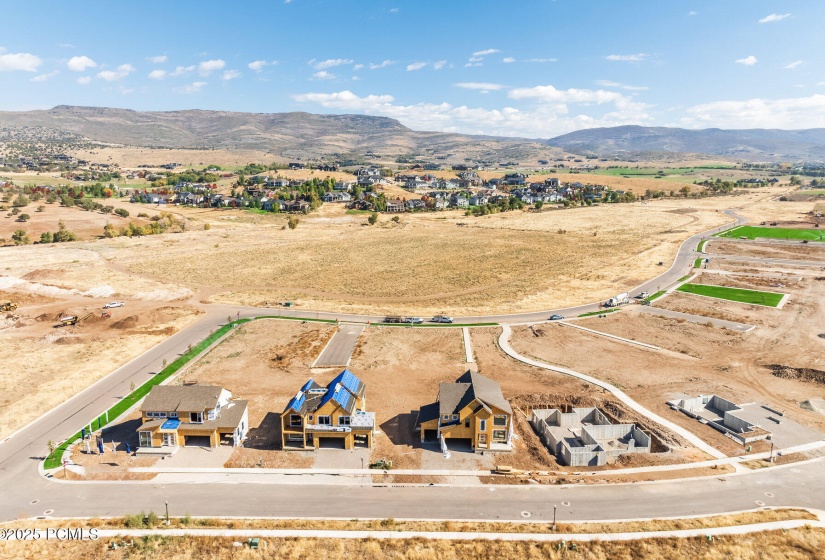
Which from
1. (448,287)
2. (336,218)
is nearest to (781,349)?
(448,287)

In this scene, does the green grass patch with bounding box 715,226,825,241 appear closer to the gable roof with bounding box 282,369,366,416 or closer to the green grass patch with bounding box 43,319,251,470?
the gable roof with bounding box 282,369,366,416

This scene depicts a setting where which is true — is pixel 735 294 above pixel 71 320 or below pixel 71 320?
above

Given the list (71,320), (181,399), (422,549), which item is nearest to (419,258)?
(71,320)

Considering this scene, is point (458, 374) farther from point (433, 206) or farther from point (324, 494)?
point (433, 206)

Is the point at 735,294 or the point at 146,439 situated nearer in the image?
the point at 146,439

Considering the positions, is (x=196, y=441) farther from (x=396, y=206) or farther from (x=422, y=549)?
(x=396, y=206)

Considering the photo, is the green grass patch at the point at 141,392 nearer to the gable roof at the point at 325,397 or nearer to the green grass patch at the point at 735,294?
the gable roof at the point at 325,397

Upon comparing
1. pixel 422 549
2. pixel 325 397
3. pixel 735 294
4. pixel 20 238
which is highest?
pixel 20 238
